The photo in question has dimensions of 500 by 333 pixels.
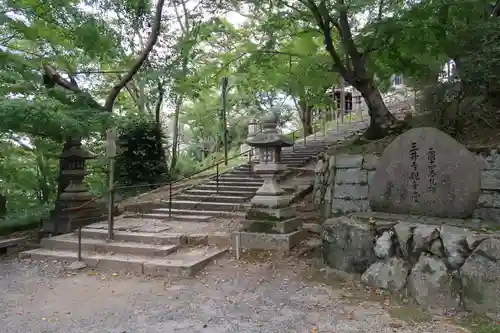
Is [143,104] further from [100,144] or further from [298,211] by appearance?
[298,211]

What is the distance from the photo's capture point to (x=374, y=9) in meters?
8.98

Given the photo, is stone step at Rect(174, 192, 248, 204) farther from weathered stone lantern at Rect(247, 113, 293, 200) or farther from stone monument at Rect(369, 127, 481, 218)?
stone monument at Rect(369, 127, 481, 218)

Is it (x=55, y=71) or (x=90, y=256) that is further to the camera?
(x=55, y=71)

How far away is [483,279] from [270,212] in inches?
136

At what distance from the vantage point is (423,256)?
16.1ft

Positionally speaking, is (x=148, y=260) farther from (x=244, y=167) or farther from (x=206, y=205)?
(x=244, y=167)

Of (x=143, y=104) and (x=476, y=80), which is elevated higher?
(x=143, y=104)

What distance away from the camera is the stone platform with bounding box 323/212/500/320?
14.4ft

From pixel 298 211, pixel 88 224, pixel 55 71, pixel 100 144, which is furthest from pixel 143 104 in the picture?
pixel 298 211

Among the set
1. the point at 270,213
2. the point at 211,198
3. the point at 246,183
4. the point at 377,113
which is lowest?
the point at 270,213

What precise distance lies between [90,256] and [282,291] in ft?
11.6

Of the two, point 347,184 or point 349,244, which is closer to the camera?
point 349,244

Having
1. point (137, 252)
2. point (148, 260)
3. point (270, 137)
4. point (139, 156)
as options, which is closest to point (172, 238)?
point (137, 252)

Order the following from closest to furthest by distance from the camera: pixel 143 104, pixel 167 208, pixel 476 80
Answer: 1. pixel 476 80
2. pixel 167 208
3. pixel 143 104
